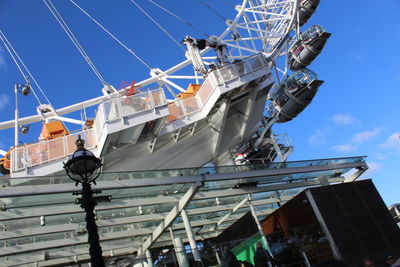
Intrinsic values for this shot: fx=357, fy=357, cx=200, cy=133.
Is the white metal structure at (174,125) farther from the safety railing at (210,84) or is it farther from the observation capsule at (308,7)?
the observation capsule at (308,7)

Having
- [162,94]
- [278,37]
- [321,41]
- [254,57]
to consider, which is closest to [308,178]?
[254,57]

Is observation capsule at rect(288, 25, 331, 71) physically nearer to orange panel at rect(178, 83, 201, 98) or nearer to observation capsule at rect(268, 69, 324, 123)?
observation capsule at rect(268, 69, 324, 123)

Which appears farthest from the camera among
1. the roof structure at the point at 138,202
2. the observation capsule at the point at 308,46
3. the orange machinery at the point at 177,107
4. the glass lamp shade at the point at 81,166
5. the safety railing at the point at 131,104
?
the observation capsule at the point at 308,46

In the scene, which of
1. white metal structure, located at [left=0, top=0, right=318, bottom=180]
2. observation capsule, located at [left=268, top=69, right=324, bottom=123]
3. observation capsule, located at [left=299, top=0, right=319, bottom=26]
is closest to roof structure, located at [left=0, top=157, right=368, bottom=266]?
white metal structure, located at [left=0, top=0, right=318, bottom=180]

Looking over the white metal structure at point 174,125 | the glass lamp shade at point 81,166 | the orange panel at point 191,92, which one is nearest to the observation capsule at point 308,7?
the white metal structure at point 174,125

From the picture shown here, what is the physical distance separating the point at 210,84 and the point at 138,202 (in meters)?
5.95

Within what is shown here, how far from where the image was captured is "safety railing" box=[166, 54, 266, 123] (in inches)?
615

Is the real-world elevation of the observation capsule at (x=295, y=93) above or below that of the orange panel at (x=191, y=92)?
above

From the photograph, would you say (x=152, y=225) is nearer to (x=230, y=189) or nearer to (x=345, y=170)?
(x=230, y=189)

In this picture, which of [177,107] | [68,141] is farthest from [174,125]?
[68,141]

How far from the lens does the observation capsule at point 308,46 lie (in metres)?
26.6

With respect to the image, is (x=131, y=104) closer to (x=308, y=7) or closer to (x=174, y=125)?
(x=174, y=125)

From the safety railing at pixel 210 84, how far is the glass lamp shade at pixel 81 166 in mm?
9561

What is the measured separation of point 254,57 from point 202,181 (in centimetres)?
756
